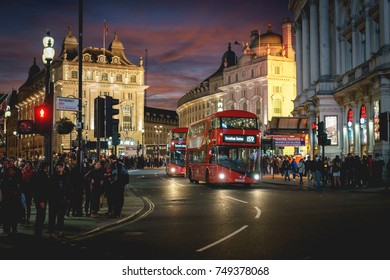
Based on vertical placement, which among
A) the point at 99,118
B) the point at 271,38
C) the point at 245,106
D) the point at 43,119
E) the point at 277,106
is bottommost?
the point at 43,119

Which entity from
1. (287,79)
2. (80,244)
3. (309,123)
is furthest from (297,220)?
(287,79)

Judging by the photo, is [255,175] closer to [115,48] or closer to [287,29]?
[287,29]

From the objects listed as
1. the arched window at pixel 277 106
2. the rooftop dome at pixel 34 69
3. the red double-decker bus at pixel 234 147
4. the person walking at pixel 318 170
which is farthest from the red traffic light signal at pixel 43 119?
the rooftop dome at pixel 34 69

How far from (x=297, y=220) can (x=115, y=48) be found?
4619 inches

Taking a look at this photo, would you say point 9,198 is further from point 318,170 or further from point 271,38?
point 271,38

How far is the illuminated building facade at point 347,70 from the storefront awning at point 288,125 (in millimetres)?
1270

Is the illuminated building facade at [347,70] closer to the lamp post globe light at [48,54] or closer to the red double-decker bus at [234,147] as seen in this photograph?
the red double-decker bus at [234,147]

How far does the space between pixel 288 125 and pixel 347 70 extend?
28.4ft

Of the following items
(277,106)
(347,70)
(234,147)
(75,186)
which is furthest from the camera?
(277,106)

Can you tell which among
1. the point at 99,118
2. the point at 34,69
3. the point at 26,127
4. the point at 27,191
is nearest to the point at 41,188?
the point at 26,127

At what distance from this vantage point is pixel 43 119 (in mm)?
13648

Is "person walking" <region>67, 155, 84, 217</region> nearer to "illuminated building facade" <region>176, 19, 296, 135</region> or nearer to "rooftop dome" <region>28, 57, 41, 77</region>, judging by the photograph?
"illuminated building facade" <region>176, 19, 296, 135</region>

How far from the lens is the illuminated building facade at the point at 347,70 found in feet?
117

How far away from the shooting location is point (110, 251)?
1026 centimetres
